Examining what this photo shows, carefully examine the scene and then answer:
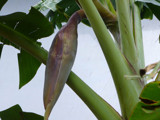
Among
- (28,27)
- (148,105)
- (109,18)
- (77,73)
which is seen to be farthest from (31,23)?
(77,73)

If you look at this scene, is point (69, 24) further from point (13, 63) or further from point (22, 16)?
point (13, 63)

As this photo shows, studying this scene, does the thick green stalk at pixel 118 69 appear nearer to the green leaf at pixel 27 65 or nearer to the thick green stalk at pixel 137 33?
the thick green stalk at pixel 137 33

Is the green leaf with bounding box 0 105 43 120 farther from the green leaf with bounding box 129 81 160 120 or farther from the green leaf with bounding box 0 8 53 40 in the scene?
the green leaf with bounding box 129 81 160 120

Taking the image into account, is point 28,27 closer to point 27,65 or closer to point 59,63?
point 27,65

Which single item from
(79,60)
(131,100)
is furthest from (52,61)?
(79,60)

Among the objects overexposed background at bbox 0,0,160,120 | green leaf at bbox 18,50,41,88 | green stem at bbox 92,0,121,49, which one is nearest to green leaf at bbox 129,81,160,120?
green stem at bbox 92,0,121,49

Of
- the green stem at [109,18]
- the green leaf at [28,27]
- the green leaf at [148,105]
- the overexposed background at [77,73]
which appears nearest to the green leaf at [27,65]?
the green leaf at [28,27]
